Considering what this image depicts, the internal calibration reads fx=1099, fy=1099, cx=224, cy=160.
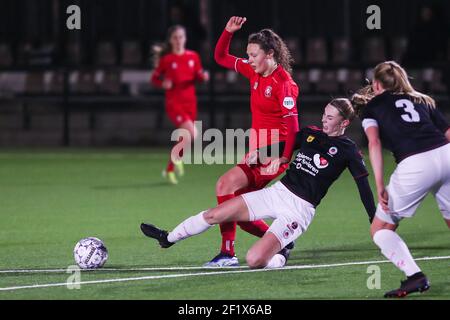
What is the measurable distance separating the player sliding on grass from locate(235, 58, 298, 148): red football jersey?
51 cm

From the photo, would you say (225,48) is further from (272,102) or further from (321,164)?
(321,164)

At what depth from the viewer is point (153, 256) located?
9680 millimetres

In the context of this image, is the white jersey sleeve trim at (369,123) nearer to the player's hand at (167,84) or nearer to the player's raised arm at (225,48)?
the player's raised arm at (225,48)

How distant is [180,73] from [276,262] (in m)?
8.11

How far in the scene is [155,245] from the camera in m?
10.4

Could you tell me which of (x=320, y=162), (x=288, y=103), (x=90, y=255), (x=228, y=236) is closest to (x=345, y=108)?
(x=320, y=162)

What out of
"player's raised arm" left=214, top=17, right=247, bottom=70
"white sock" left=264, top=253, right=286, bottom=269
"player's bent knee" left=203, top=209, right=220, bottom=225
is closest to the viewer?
"player's bent knee" left=203, top=209, right=220, bottom=225

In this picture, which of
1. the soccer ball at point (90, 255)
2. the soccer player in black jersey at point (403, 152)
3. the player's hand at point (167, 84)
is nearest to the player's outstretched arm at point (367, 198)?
the soccer player in black jersey at point (403, 152)

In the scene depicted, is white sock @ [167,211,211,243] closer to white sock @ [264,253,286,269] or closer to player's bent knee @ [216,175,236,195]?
player's bent knee @ [216,175,236,195]

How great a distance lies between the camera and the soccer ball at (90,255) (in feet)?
29.2

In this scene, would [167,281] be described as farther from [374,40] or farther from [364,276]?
[374,40]

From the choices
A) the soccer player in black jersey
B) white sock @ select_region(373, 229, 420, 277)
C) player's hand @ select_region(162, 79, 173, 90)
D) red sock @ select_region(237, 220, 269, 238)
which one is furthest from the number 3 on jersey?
player's hand @ select_region(162, 79, 173, 90)

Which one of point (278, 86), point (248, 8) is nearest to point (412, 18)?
point (248, 8)

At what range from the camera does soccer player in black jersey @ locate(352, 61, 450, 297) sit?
7523 mm
